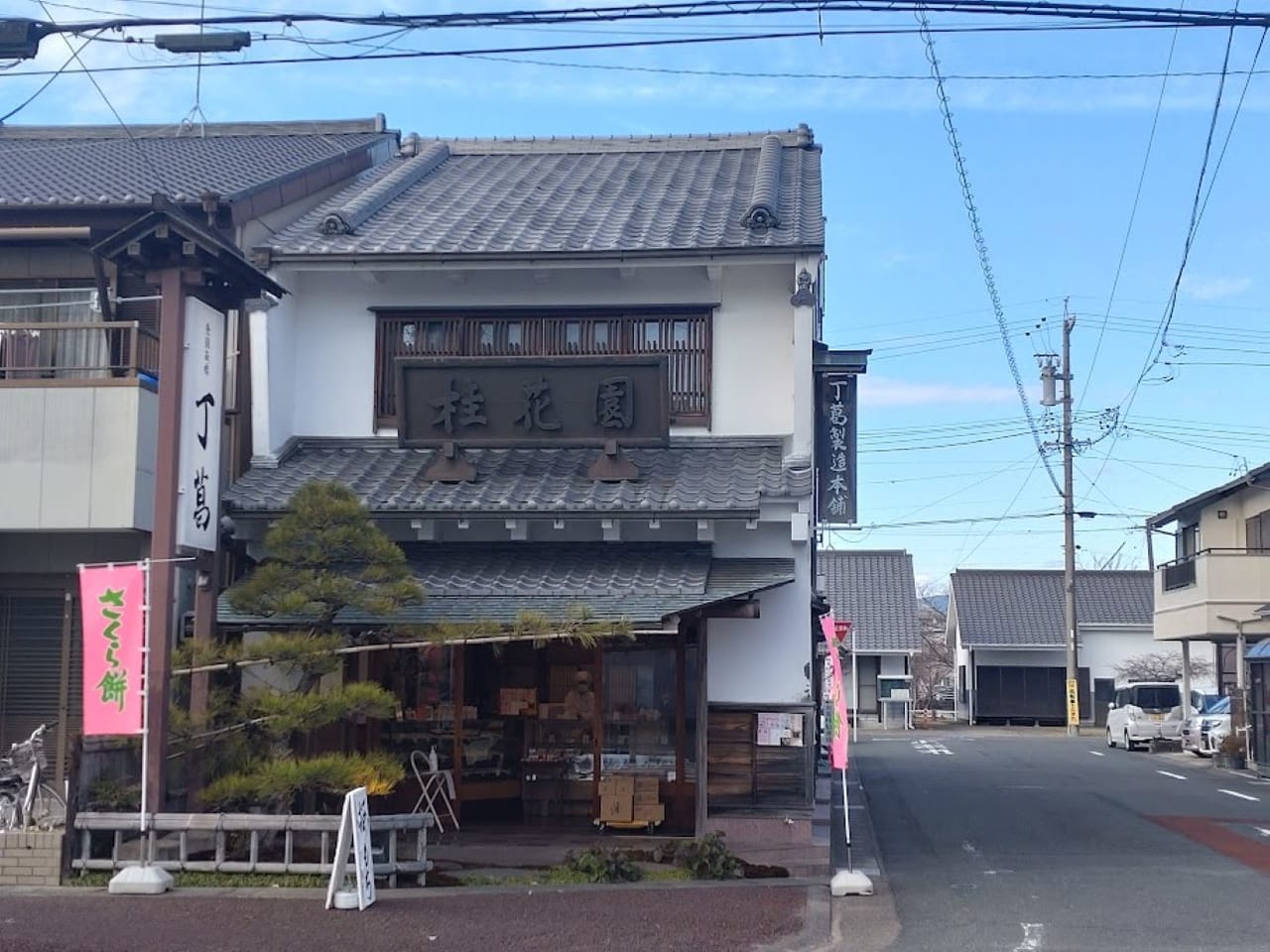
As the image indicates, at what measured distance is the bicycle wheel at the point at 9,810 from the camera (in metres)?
11.7

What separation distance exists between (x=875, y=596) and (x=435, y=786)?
4124cm

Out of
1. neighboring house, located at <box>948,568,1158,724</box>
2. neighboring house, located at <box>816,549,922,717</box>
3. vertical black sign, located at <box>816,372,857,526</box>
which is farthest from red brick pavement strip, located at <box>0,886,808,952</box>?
neighboring house, located at <box>948,568,1158,724</box>

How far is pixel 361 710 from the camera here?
11.7m

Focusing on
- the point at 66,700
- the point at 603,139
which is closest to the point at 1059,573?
the point at 603,139

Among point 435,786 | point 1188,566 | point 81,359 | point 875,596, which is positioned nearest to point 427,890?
point 435,786

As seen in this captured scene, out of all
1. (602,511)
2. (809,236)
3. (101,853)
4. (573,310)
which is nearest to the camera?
(101,853)

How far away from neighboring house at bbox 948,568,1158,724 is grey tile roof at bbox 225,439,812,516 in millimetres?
39893

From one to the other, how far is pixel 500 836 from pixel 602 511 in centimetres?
365

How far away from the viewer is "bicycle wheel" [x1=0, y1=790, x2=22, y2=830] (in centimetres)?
1169

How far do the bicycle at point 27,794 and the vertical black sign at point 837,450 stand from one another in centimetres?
948

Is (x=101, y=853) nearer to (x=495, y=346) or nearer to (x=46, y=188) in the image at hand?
(x=495, y=346)

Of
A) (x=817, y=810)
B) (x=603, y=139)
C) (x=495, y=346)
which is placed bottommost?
(x=817, y=810)

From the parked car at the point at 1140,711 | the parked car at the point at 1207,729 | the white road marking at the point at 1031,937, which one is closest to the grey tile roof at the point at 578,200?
the white road marking at the point at 1031,937

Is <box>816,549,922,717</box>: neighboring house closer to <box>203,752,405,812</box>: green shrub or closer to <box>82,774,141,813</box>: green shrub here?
<box>203,752,405,812</box>: green shrub
